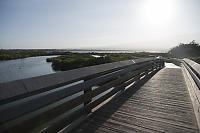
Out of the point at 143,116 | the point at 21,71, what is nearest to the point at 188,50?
the point at 21,71

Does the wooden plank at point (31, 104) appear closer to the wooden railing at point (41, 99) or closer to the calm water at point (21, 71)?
the wooden railing at point (41, 99)

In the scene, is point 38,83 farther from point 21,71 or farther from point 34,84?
point 21,71

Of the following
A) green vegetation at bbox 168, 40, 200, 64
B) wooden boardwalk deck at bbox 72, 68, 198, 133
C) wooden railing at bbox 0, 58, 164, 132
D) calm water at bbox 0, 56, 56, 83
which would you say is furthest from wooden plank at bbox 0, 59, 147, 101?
Result: green vegetation at bbox 168, 40, 200, 64

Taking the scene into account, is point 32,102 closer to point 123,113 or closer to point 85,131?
point 85,131

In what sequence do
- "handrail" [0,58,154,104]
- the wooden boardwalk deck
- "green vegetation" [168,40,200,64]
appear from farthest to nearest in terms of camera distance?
"green vegetation" [168,40,200,64]
the wooden boardwalk deck
"handrail" [0,58,154,104]

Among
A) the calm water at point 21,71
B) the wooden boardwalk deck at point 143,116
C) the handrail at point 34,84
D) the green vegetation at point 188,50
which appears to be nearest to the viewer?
the handrail at point 34,84

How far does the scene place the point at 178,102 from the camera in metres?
4.20

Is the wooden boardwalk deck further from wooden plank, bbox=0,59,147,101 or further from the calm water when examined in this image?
the calm water

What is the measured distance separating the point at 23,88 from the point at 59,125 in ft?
3.63

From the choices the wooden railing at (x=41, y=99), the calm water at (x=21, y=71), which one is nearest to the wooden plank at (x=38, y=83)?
the wooden railing at (x=41, y=99)

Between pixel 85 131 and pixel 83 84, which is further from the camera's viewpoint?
pixel 83 84

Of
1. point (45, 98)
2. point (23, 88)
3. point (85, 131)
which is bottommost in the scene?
point (85, 131)

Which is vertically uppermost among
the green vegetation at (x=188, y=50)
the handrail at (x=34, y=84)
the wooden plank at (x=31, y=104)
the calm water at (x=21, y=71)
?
the green vegetation at (x=188, y=50)

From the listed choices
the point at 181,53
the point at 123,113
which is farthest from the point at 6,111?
the point at 181,53
